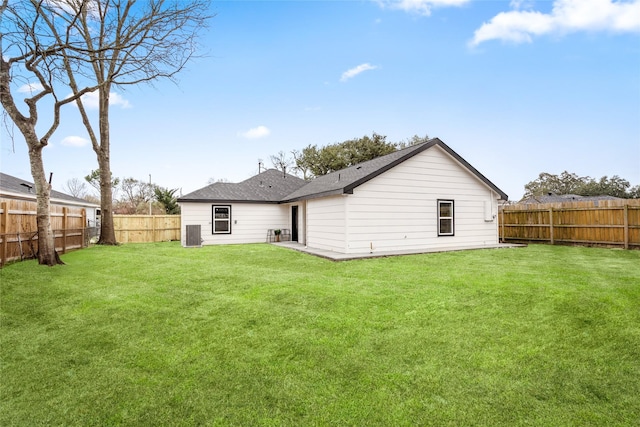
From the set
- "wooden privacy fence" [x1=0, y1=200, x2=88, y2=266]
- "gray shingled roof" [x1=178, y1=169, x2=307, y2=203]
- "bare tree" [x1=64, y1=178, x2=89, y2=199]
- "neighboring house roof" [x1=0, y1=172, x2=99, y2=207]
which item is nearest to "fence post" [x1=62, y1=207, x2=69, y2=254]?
"wooden privacy fence" [x1=0, y1=200, x2=88, y2=266]

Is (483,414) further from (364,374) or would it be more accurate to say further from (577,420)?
(364,374)

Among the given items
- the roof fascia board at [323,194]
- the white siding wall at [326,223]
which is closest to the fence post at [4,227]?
the roof fascia board at [323,194]

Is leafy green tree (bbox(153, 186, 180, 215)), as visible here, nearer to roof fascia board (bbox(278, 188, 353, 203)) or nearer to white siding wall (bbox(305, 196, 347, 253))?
roof fascia board (bbox(278, 188, 353, 203))

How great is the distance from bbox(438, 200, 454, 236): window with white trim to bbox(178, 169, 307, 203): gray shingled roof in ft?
26.7

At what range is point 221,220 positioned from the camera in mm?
15852

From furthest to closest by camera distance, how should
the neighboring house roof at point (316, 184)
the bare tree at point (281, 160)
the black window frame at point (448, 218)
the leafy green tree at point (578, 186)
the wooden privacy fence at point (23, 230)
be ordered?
the leafy green tree at point (578, 186) < the bare tree at point (281, 160) < the black window frame at point (448, 218) < the neighboring house roof at point (316, 184) < the wooden privacy fence at point (23, 230)

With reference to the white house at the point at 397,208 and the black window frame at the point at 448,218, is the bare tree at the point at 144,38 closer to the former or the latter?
the white house at the point at 397,208

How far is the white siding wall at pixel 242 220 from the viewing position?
15.4 m

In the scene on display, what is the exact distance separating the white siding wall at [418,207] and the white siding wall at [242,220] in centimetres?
709

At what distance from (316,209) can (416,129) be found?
2751 centimetres

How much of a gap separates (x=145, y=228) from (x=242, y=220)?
5.92 metres

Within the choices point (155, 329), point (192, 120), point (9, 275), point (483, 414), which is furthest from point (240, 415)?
point (192, 120)

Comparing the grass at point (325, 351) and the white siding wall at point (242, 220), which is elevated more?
the white siding wall at point (242, 220)

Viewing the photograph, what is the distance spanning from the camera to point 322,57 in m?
15.3
